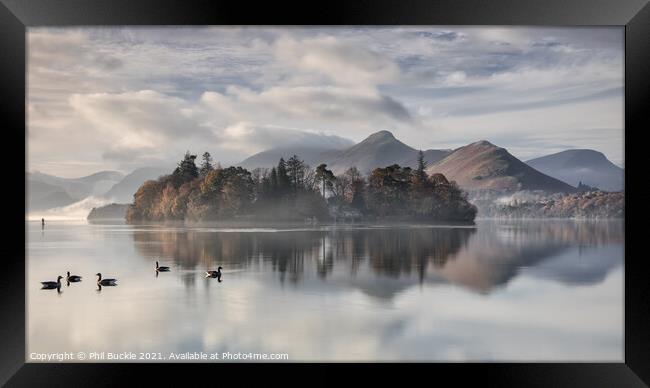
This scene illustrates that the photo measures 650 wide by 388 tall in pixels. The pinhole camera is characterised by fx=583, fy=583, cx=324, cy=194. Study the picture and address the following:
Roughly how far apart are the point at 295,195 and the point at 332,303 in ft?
40.1

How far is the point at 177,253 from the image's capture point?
12.0m

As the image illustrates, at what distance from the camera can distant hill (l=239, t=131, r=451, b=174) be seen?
51.4 feet

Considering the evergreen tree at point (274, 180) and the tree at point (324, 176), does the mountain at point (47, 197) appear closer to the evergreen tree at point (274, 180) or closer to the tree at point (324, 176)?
the evergreen tree at point (274, 180)

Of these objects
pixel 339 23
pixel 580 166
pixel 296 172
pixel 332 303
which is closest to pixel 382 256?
pixel 332 303

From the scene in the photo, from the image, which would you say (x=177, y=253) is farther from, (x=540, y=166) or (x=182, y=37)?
(x=540, y=166)

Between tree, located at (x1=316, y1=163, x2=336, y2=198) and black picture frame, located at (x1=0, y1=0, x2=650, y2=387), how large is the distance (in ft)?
41.6

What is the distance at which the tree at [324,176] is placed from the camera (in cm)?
1833

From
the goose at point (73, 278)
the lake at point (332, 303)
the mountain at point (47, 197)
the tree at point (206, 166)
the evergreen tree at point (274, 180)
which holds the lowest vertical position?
the lake at point (332, 303)

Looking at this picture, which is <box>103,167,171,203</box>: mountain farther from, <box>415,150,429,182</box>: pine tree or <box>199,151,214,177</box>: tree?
<box>415,150,429,182</box>: pine tree

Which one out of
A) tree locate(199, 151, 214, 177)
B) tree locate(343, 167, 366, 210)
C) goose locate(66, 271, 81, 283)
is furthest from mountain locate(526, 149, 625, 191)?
goose locate(66, 271, 81, 283)

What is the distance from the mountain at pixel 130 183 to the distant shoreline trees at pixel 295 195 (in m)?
0.78

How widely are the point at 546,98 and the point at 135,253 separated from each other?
9.09 metres

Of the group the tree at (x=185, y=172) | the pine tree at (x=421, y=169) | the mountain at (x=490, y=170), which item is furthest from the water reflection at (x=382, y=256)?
the pine tree at (x=421, y=169)

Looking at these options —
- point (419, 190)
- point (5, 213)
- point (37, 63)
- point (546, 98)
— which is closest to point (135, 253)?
point (37, 63)
